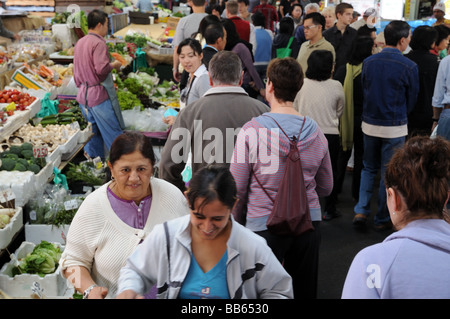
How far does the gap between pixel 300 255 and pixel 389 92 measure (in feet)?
7.41

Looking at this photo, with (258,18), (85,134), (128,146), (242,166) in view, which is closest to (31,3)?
(258,18)

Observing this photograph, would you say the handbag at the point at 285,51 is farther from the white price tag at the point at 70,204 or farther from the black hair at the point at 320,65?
the white price tag at the point at 70,204

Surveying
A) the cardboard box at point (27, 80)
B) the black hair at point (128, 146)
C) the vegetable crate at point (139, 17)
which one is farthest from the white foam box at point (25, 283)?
the vegetable crate at point (139, 17)

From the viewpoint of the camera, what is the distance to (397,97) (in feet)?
15.4

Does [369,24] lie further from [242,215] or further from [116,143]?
[116,143]

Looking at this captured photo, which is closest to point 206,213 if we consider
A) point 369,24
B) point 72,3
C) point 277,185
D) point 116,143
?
point 116,143

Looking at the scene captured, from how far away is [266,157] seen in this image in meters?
2.86

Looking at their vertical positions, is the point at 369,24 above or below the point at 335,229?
above

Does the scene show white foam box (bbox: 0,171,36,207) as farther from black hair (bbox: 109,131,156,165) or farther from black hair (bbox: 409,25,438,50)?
black hair (bbox: 409,25,438,50)

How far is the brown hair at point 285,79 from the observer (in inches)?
117

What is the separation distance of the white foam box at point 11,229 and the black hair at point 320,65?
8.28 ft

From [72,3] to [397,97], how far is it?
25.1ft

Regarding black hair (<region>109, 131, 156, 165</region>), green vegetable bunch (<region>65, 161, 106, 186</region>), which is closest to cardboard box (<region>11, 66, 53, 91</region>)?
green vegetable bunch (<region>65, 161, 106, 186</region>)

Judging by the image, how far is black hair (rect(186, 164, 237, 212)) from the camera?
73.3 inches
